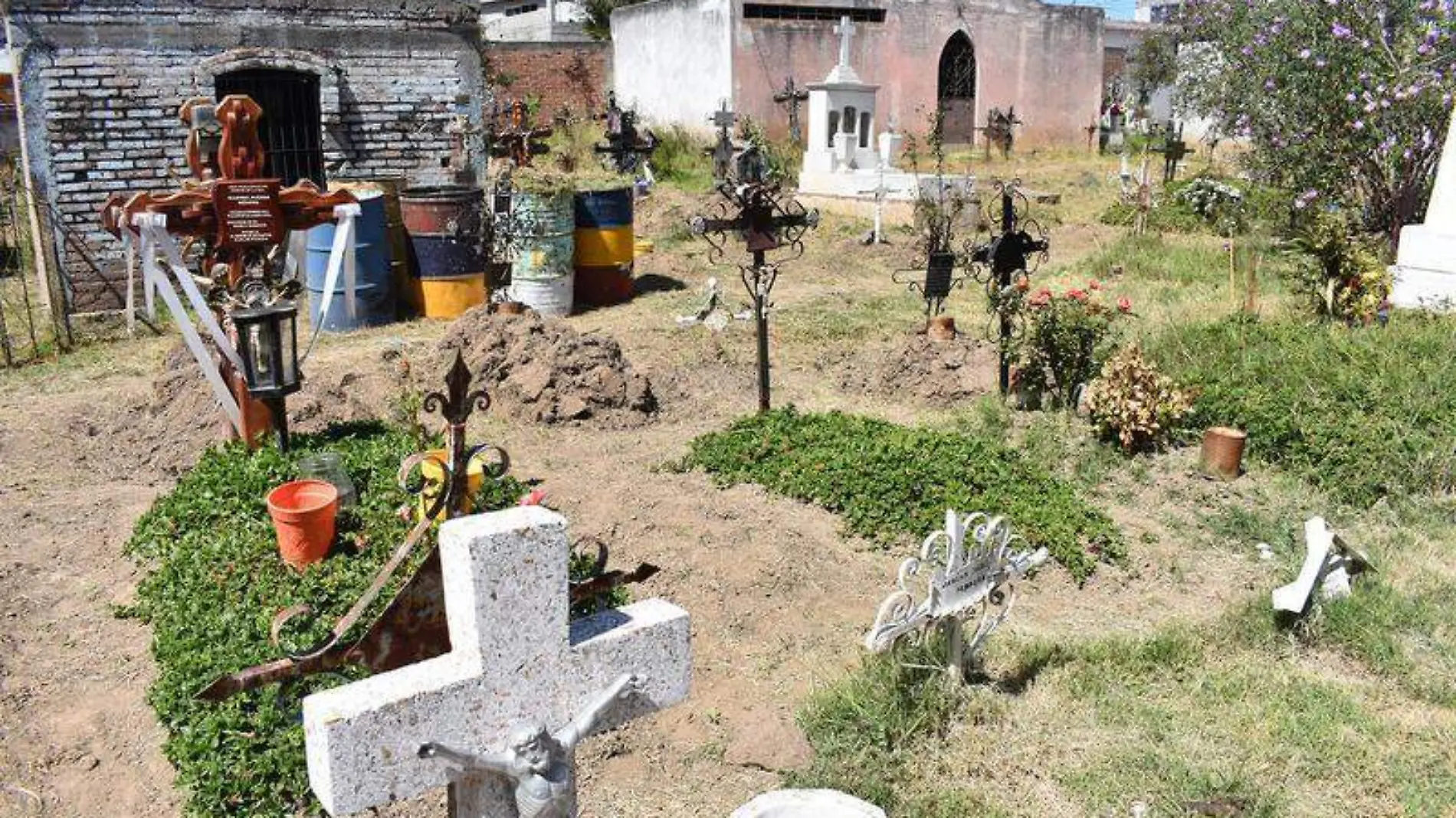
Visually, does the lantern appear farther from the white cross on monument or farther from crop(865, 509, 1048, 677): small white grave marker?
the white cross on monument

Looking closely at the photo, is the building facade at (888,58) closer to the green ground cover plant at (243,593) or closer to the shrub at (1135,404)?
the shrub at (1135,404)

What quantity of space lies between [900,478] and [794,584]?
1105 mm

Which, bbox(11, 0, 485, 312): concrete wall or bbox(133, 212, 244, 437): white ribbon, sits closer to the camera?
bbox(133, 212, 244, 437): white ribbon

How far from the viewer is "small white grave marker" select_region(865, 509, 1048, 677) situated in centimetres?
390

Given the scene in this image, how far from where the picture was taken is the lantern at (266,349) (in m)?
5.69

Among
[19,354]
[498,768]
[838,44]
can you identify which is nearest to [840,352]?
[19,354]

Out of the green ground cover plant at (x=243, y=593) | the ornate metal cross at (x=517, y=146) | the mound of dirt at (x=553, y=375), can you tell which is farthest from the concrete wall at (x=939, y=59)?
the green ground cover plant at (x=243, y=593)

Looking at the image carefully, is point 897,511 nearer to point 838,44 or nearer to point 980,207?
point 980,207

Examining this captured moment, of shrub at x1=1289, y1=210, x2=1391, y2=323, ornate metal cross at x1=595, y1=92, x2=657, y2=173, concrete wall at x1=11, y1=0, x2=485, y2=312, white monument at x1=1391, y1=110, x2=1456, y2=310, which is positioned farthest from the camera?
ornate metal cross at x1=595, y1=92, x2=657, y2=173

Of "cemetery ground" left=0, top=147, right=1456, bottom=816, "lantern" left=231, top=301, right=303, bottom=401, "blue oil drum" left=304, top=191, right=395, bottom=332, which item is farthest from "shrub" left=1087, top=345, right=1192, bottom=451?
"blue oil drum" left=304, top=191, right=395, bottom=332

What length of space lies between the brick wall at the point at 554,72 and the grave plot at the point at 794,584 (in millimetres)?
16395

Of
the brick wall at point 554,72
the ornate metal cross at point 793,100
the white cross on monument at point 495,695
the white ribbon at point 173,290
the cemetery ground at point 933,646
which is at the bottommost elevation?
the cemetery ground at point 933,646

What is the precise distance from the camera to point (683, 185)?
1977cm

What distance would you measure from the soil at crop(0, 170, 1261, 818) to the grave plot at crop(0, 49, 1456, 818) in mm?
22
